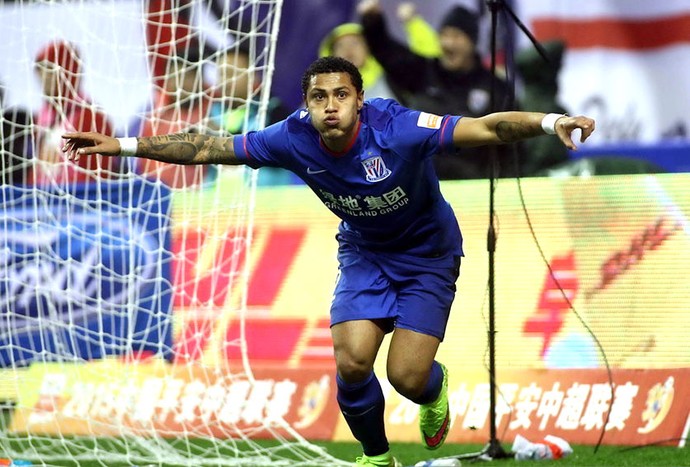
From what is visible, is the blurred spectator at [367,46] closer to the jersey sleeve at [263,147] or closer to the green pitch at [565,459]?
the green pitch at [565,459]

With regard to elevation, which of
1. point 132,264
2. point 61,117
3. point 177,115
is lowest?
point 132,264

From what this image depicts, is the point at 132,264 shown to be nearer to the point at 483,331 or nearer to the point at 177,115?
the point at 177,115

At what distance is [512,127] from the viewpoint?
18.1ft

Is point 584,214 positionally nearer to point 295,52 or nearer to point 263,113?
point 263,113

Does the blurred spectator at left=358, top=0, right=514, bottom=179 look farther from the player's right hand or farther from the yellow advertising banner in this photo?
the player's right hand

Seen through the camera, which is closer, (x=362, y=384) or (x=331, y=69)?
(x=331, y=69)

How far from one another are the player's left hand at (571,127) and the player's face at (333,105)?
114 cm

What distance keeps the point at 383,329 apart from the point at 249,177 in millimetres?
3523

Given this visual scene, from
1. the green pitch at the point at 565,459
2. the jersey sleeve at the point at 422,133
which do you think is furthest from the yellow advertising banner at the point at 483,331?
the jersey sleeve at the point at 422,133

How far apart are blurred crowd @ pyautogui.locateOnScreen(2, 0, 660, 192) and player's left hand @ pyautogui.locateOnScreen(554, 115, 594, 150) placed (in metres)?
4.34

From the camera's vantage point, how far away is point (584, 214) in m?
8.80

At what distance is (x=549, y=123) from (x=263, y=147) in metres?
1.63

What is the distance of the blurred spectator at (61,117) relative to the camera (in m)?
9.47

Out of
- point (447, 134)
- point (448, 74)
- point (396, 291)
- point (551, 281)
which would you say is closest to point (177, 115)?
point (448, 74)
